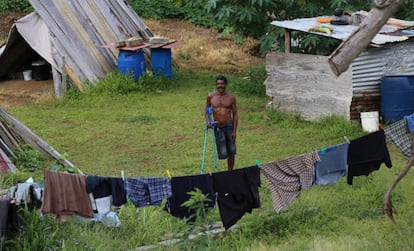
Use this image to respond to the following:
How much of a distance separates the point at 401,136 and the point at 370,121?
3.88 metres

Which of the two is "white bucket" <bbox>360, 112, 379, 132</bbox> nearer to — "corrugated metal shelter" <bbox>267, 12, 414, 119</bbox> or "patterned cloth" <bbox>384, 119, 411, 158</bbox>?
"corrugated metal shelter" <bbox>267, 12, 414, 119</bbox>

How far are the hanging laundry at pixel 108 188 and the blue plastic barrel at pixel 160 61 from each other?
9.97 meters

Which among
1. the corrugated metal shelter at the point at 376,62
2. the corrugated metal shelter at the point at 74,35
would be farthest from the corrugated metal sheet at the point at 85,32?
the corrugated metal shelter at the point at 376,62

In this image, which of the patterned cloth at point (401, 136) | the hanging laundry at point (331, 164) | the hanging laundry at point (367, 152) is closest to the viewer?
the hanging laundry at point (331, 164)

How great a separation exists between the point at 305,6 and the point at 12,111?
20.8 ft

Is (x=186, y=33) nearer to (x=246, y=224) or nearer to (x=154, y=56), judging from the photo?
(x=154, y=56)

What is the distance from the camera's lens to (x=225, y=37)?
2192 centimetres

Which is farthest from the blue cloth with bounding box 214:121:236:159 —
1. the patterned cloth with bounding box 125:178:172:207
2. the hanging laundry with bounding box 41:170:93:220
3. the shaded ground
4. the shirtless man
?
the shaded ground

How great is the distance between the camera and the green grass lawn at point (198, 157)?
649cm

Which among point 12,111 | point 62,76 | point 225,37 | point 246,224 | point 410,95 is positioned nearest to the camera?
point 246,224

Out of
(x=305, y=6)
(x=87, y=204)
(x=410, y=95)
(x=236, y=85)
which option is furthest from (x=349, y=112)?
(x=87, y=204)

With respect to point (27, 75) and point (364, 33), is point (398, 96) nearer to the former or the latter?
point (364, 33)

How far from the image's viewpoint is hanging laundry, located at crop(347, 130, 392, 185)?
7000 mm

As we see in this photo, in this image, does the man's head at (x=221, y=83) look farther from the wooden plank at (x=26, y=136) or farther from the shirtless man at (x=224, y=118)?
the wooden plank at (x=26, y=136)
